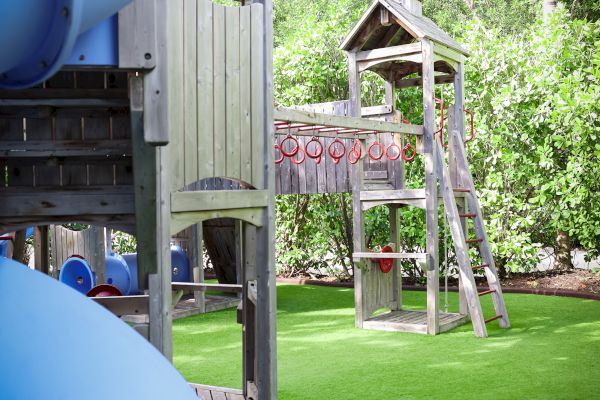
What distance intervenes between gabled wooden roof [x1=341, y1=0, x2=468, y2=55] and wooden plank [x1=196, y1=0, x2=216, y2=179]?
15.4 feet

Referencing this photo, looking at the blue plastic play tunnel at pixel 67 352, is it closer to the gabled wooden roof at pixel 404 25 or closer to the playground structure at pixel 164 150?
the playground structure at pixel 164 150

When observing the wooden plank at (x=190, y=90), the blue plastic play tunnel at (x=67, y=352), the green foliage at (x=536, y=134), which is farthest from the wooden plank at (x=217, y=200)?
the green foliage at (x=536, y=134)

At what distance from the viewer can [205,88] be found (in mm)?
4801

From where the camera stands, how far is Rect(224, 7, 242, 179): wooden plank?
16.2 ft

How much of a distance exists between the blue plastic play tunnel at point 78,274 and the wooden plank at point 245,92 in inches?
189

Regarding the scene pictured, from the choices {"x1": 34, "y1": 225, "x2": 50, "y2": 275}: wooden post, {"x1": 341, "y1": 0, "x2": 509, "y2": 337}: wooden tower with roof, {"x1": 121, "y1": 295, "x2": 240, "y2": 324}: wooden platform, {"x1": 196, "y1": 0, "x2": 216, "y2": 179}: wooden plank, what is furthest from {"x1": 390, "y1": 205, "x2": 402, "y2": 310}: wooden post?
{"x1": 196, "y1": 0, "x2": 216, "y2": 179}: wooden plank

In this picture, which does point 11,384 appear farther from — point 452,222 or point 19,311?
point 452,222

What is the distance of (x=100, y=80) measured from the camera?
4875mm

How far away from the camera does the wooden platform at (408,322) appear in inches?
352

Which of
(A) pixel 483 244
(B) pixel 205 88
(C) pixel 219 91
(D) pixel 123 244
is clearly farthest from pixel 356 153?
(D) pixel 123 244

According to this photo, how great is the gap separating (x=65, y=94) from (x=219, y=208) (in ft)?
3.94

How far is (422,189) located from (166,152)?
5.13 meters

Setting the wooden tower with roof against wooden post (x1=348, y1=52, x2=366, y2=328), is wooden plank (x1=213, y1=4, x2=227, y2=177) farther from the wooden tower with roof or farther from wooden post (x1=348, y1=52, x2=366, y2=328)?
wooden post (x1=348, y1=52, x2=366, y2=328)

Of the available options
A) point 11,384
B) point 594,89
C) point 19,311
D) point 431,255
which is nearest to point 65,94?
point 19,311
